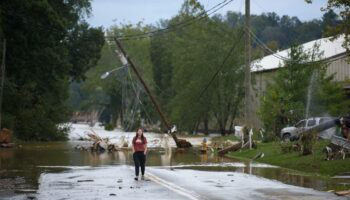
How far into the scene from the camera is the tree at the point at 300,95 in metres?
40.4

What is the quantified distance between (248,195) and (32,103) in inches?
1566

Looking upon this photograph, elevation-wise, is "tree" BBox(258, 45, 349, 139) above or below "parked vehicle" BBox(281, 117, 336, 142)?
above

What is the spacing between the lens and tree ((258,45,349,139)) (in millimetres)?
40406

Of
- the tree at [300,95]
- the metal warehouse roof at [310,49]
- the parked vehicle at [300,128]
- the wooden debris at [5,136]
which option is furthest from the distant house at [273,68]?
the wooden debris at [5,136]

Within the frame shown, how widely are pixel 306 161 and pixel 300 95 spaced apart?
20778 mm

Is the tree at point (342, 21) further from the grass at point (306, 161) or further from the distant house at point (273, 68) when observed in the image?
the distant house at point (273, 68)

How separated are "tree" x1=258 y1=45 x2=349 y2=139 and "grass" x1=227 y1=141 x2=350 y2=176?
1242 cm

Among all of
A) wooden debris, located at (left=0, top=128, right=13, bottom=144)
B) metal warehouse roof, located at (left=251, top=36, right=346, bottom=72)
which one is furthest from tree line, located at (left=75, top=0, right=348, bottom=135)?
wooden debris, located at (left=0, top=128, right=13, bottom=144)

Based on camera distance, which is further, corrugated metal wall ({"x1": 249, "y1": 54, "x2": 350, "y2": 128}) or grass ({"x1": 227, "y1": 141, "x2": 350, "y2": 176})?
corrugated metal wall ({"x1": 249, "y1": 54, "x2": 350, "y2": 128})

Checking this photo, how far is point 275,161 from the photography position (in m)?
24.0

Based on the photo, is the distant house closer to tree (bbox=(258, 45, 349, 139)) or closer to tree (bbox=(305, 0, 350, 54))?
tree (bbox=(258, 45, 349, 139))

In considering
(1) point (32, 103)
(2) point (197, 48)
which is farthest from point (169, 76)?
(1) point (32, 103)

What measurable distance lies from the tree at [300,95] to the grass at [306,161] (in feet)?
40.7

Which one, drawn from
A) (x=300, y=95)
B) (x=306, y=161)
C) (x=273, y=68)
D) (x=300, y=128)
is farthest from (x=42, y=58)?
(x=306, y=161)
